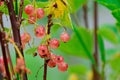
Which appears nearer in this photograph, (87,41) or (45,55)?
(45,55)

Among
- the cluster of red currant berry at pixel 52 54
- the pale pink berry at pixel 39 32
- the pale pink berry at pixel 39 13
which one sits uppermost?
the pale pink berry at pixel 39 13

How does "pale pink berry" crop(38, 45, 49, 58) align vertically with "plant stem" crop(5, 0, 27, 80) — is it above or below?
below

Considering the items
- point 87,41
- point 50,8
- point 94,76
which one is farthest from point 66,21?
point 87,41

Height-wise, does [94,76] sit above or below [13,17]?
below

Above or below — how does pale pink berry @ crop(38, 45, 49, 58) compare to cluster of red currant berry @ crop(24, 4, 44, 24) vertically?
below

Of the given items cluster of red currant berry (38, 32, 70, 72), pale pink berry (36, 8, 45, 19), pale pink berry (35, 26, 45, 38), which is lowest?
cluster of red currant berry (38, 32, 70, 72)

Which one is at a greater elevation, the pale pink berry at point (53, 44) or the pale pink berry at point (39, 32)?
the pale pink berry at point (39, 32)

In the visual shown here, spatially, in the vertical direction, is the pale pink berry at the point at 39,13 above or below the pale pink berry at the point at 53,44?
above

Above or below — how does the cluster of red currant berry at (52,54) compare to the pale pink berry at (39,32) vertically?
below

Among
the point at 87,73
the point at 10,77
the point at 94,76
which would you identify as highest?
the point at 10,77

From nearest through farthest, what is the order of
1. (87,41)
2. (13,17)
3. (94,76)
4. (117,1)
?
1. (13,17)
2. (117,1)
3. (94,76)
4. (87,41)

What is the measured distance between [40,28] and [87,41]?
0.73m

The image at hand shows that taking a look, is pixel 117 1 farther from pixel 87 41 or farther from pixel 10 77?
pixel 87 41

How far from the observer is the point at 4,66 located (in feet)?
1.34
